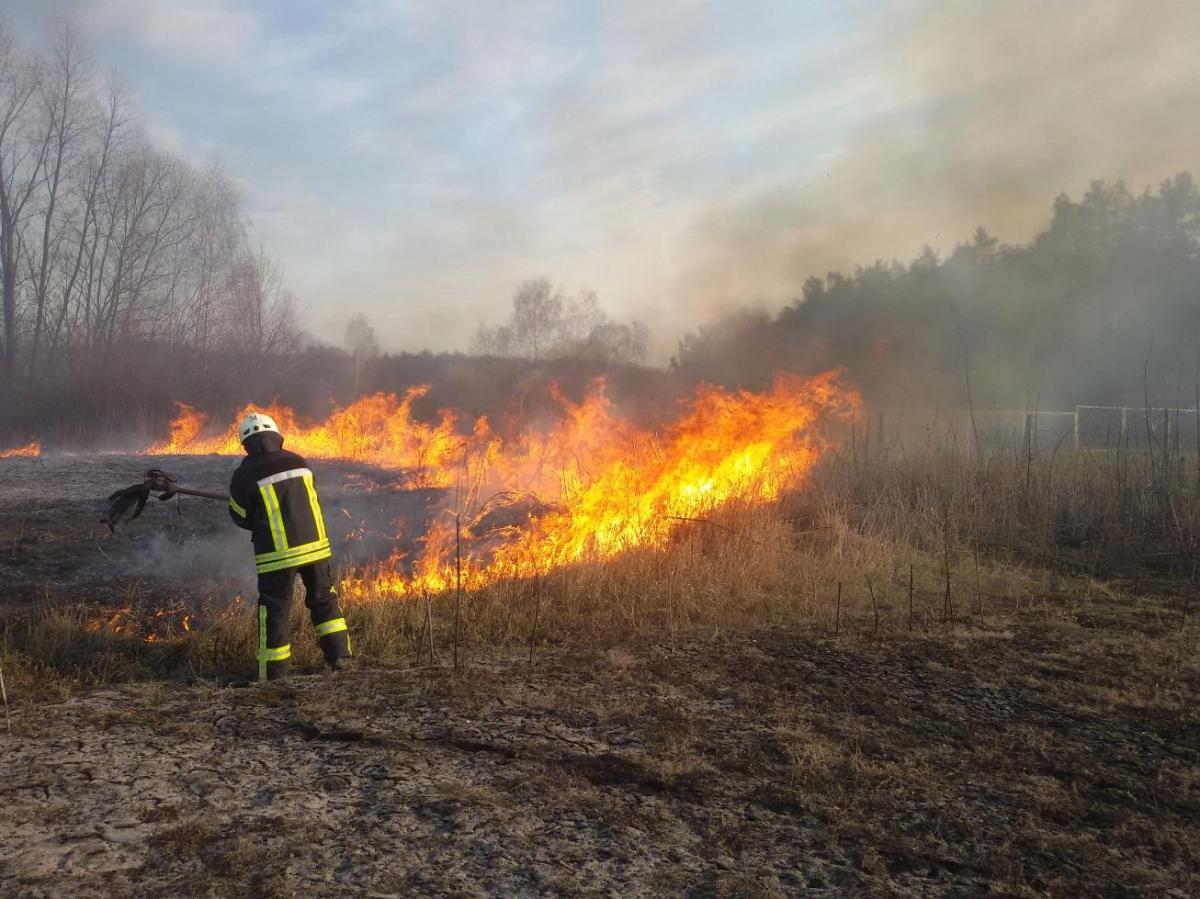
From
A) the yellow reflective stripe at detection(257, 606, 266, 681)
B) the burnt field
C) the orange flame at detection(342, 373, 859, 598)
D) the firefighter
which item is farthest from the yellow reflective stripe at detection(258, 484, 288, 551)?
the orange flame at detection(342, 373, 859, 598)

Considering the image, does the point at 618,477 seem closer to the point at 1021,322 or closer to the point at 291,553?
the point at 291,553

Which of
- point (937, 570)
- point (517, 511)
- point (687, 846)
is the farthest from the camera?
point (517, 511)

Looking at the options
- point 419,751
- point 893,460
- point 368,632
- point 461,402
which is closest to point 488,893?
point 419,751

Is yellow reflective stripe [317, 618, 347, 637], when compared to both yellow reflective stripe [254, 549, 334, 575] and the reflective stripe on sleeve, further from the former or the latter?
the reflective stripe on sleeve

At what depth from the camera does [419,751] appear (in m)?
4.23

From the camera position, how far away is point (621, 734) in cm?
449

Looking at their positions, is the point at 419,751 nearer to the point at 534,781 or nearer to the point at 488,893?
the point at 534,781

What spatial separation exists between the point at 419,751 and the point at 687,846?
5.45ft

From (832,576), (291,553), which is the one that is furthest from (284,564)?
(832,576)

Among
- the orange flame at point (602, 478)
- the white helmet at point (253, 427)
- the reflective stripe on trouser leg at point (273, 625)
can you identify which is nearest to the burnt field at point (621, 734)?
the reflective stripe on trouser leg at point (273, 625)

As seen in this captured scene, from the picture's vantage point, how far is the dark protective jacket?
17.7ft

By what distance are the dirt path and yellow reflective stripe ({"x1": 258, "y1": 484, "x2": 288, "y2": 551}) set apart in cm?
100

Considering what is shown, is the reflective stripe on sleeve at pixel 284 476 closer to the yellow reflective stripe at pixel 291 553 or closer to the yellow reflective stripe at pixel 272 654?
the yellow reflective stripe at pixel 291 553

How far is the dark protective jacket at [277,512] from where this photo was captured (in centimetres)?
541
